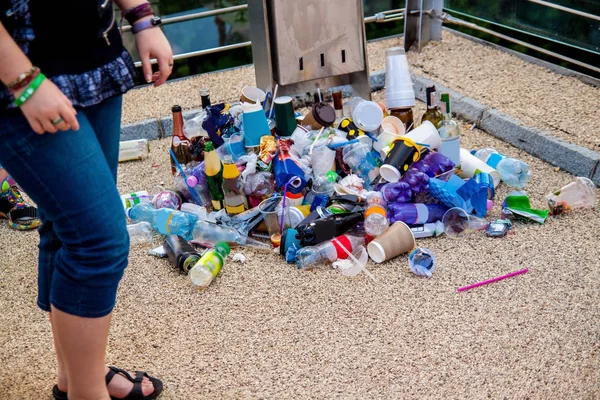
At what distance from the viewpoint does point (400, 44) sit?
5398mm

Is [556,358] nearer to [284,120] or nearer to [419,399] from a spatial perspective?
[419,399]

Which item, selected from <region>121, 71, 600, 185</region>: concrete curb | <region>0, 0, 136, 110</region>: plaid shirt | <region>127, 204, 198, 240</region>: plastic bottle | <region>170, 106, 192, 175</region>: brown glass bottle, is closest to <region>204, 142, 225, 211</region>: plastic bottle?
<region>127, 204, 198, 240</region>: plastic bottle

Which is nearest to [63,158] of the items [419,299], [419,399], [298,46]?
[419,399]

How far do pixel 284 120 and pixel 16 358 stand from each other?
1.71m

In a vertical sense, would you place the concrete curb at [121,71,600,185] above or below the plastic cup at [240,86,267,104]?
below

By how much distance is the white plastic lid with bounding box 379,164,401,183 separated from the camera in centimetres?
297

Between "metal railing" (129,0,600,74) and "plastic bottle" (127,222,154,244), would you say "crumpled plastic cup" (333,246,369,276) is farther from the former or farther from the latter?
"metal railing" (129,0,600,74)

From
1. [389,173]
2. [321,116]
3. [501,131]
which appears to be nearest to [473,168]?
[389,173]

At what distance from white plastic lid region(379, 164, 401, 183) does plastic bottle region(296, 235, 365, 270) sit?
0.42 meters

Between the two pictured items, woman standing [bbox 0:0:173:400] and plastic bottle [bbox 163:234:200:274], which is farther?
plastic bottle [bbox 163:234:200:274]

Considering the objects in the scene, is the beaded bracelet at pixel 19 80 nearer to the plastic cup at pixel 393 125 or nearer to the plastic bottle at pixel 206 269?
the plastic bottle at pixel 206 269

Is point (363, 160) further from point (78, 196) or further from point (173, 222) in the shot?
point (78, 196)

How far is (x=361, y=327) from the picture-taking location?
2.35 meters

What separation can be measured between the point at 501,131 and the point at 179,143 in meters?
1.98
